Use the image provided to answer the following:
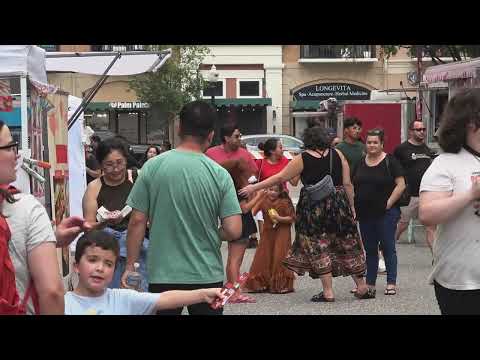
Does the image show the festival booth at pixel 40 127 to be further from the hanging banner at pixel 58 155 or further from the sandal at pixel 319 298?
the sandal at pixel 319 298

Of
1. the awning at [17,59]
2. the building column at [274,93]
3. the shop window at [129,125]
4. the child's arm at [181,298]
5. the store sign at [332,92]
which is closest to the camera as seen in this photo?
the child's arm at [181,298]

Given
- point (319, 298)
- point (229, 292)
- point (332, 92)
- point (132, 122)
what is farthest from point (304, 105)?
point (229, 292)

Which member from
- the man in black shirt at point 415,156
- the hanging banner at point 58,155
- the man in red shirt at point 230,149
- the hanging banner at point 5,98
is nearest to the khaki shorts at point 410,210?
the man in black shirt at point 415,156

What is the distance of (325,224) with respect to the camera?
9312 millimetres

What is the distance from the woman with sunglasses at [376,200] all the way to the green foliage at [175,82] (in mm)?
32029

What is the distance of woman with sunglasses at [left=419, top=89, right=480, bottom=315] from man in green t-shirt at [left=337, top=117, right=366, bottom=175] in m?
6.79

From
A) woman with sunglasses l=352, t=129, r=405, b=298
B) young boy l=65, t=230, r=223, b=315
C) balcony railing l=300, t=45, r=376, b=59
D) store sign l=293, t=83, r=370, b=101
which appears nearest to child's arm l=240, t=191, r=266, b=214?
woman with sunglasses l=352, t=129, r=405, b=298

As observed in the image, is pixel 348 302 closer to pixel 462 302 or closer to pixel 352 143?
pixel 352 143

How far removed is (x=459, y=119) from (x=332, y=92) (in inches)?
1687

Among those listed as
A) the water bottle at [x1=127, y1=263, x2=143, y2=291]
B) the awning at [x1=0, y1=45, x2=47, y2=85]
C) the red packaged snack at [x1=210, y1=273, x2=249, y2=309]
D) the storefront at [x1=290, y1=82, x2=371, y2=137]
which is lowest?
the water bottle at [x1=127, y1=263, x2=143, y2=291]

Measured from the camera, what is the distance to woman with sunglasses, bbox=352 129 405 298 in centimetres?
953

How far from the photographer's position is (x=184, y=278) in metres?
5.11

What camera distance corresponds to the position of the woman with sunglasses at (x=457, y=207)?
423 cm

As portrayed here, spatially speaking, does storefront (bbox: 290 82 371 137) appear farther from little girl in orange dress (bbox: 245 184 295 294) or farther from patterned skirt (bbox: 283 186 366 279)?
patterned skirt (bbox: 283 186 366 279)
